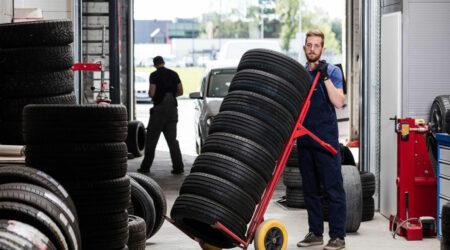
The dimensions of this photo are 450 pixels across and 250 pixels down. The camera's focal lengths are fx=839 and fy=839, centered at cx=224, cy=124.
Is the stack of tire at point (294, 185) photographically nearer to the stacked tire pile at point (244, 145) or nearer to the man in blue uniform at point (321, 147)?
the man in blue uniform at point (321, 147)

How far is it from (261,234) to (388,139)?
254 cm

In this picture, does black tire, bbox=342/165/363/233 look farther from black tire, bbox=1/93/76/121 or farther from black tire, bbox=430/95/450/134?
black tire, bbox=1/93/76/121

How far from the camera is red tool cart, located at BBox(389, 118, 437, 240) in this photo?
25.1 feet

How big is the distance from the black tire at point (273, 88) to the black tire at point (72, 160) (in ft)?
5.04

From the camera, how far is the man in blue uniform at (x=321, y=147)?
6949mm

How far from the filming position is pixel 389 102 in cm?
852

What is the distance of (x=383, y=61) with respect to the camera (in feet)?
28.8

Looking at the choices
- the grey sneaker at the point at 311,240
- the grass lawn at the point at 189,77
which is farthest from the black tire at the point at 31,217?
the grass lawn at the point at 189,77

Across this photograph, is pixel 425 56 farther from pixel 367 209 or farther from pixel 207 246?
pixel 207 246

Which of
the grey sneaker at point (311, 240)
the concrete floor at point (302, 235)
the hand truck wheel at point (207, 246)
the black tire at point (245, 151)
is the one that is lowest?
the concrete floor at point (302, 235)

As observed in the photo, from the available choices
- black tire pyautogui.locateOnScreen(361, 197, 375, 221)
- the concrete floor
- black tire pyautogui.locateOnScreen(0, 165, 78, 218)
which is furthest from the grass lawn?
black tire pyautogui.locateOnScreen(0, 165, 78, 218)

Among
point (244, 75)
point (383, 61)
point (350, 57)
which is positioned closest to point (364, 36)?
point (383, 61)

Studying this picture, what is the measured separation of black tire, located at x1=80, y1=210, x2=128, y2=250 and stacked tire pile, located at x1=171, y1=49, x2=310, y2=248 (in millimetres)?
891

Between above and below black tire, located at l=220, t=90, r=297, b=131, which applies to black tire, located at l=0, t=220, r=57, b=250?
below
